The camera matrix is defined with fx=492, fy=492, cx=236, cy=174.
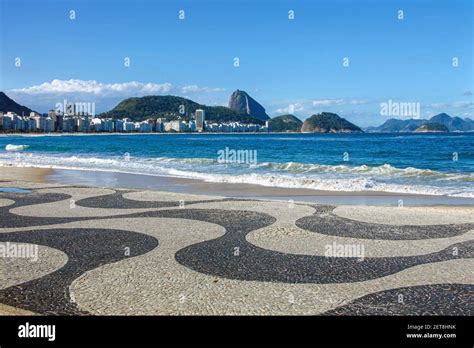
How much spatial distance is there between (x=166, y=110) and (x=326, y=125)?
54855 millimetres

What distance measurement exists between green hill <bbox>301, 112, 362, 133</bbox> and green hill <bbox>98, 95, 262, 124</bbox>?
26.2 metres

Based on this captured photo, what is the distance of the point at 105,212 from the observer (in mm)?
12031

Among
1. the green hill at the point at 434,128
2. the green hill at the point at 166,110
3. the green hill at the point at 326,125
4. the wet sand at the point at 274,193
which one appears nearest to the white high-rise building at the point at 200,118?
the green hill at the point at 166,110

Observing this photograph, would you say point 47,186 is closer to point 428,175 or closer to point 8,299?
point 8,299

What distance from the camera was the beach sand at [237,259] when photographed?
18.1 ft

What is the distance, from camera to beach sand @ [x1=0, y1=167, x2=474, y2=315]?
5512 millimetres

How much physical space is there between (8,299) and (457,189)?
16356 millimetres

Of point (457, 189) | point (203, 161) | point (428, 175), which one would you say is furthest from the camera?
point (203, 161)

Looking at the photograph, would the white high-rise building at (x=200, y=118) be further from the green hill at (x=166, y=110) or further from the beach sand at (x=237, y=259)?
the beach sand at (x=237, y=259)

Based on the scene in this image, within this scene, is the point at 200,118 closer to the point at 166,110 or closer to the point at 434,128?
the point at 166,110

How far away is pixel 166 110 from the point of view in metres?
170

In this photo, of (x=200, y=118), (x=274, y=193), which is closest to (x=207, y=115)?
(x=200, y=118)

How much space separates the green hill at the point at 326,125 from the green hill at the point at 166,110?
2622 cm
